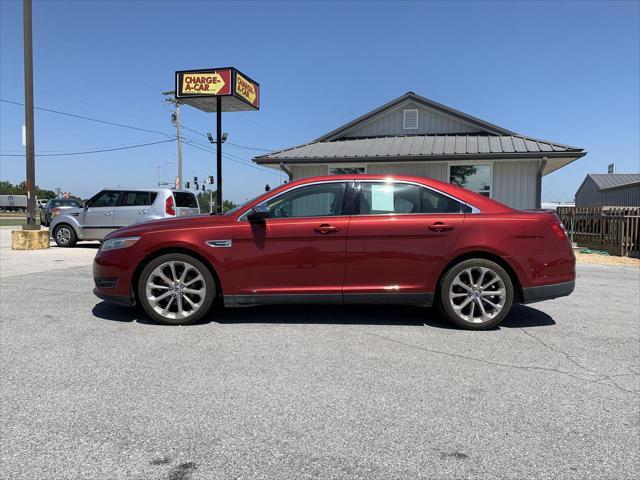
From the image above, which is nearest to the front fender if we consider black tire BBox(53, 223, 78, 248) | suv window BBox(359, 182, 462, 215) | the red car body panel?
the red car body panel

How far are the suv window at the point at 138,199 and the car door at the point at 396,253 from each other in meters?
9.01

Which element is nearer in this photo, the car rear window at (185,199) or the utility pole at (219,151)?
the car rear window at (185,199)

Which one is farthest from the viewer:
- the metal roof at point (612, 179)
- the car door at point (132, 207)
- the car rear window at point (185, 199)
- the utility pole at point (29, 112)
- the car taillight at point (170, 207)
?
the metal roof at point (612, 179)

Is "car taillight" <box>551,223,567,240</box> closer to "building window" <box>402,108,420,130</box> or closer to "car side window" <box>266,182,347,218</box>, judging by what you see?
"car side window" <box>266,182,347,218</box>

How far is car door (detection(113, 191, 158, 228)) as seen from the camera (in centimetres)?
1218

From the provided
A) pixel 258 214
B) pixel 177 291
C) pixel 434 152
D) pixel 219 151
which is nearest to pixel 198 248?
pixel 177 291

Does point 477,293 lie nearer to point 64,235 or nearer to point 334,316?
point 334,316

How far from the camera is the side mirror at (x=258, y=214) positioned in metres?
4.61

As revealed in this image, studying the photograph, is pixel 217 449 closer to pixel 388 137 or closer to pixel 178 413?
pixel 178 413

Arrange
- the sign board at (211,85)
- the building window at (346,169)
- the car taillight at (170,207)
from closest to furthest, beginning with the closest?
the car taillight at (170,207)
the building window at (346,169)
the sign board at (211,85)

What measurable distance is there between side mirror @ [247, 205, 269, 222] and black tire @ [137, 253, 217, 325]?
0.68 meters

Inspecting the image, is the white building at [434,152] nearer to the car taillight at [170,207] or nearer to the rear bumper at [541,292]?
the car taillight at [170,207]

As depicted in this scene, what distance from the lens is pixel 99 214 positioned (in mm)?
12672

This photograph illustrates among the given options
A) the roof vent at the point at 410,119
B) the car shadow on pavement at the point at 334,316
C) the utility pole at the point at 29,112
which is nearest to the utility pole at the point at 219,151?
the utility pole at the point at 29,112
